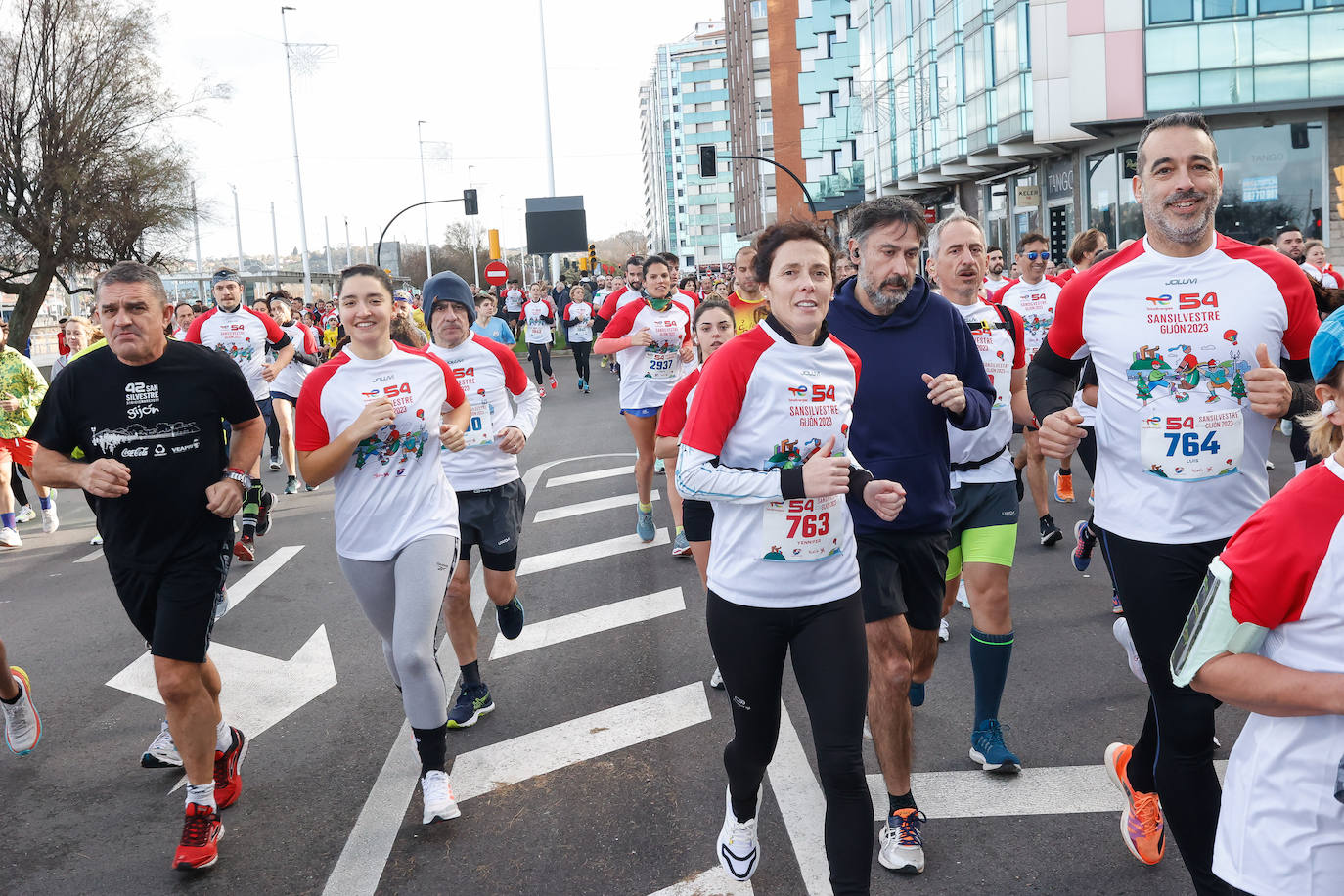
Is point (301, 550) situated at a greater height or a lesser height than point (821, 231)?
lesser

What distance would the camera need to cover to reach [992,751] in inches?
183

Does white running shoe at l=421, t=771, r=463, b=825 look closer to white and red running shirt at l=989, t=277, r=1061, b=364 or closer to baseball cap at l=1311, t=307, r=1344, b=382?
baseball cap at l=1311, t=307, r=1344, b=382

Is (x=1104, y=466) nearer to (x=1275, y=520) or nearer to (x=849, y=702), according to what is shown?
(x=849, y=702)

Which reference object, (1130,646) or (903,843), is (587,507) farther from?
(1130,646)

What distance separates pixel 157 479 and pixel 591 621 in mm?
3456

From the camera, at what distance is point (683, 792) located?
15.4 feet

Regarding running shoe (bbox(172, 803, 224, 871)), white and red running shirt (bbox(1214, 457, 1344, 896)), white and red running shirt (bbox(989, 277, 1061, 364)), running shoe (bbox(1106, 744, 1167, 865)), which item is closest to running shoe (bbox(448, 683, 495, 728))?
running shoe (bbox(172, 803, 224, 871))

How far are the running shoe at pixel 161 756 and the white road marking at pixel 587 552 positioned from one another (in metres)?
3.72

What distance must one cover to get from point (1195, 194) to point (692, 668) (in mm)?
3766

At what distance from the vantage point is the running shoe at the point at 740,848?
3770mm

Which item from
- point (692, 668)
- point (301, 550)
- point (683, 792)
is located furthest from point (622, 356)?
point (683, 792)

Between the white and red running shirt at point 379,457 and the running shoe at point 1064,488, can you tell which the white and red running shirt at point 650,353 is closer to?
the running shoe at point 1064,488

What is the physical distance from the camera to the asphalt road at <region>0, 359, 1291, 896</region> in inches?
160

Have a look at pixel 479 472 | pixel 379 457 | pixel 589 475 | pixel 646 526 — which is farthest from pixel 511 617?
pixel 589 475
